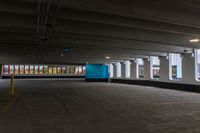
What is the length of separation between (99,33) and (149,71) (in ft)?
39.5

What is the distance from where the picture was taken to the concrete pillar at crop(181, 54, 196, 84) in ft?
45.8

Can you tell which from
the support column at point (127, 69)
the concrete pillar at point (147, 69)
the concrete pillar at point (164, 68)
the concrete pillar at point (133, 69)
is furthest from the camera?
the support column at point (127, 69)

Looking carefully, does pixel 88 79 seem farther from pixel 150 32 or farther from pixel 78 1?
pixel 78 1

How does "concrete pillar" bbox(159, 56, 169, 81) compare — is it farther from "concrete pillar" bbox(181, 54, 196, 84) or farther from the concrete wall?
"concrete pillar" bbox(181, 54, 196, 84)

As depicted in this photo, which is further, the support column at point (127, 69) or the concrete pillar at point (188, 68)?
the support column at point (127, 69)

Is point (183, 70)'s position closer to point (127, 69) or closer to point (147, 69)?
point (147, 69)

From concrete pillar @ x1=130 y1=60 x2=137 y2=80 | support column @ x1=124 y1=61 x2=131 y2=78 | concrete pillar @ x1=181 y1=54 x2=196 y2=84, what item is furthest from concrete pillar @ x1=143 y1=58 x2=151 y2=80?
concrete pillar @ x1=181 y1=54 x2=196 y2=84

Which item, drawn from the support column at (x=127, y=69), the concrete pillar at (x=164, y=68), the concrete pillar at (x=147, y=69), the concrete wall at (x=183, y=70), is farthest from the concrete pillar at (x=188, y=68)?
the support column at (x=127, y=69)

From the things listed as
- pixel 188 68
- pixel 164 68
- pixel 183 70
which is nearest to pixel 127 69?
pixel 164 68

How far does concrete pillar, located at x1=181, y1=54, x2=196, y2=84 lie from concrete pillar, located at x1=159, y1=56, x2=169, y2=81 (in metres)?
2.07

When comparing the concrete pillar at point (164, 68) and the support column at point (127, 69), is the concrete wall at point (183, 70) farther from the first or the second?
the support column at point (127, 69)

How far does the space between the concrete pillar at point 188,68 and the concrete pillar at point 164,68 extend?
6.80ft

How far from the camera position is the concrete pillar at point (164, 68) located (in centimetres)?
1689

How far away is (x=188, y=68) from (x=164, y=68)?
9.98ft
